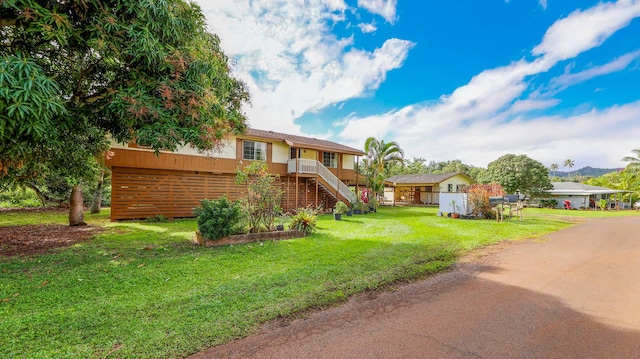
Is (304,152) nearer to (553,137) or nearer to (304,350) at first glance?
(304,350)

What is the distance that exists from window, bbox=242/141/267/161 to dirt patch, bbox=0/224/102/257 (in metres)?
7.89

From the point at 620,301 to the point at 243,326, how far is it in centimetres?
555

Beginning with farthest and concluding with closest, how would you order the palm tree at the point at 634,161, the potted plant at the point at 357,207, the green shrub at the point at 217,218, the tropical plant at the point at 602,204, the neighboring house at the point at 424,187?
the neighboring house at the point at 424,187
the palm tree at the point at 634,161
the tropical plant at the point at 602,204
the potted plant at the point at 357,207
the green shrub at the point at 217,218

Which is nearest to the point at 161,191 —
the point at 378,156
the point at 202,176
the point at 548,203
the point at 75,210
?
the point at 202,176

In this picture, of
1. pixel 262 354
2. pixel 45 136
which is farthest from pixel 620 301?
pixel 45 136

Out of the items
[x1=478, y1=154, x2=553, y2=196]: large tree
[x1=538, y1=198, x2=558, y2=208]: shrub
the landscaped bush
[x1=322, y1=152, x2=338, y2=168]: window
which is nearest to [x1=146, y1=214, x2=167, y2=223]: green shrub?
[x1=322, y1=152, x2=338, y2=168]: window

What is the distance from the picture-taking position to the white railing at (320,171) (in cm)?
1667

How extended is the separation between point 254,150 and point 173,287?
1267cm

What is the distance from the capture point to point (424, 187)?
32.8 metres

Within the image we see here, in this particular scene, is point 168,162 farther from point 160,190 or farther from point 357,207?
point 357,207

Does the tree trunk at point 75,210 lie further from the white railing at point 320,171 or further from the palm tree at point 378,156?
the palm tree at point 378,156

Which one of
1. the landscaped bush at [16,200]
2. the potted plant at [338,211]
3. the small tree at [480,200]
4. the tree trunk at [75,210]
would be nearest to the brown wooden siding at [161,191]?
the tree trunk at [75,210]

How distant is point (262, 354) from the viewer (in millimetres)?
2559

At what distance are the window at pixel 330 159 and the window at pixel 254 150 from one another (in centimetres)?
514
